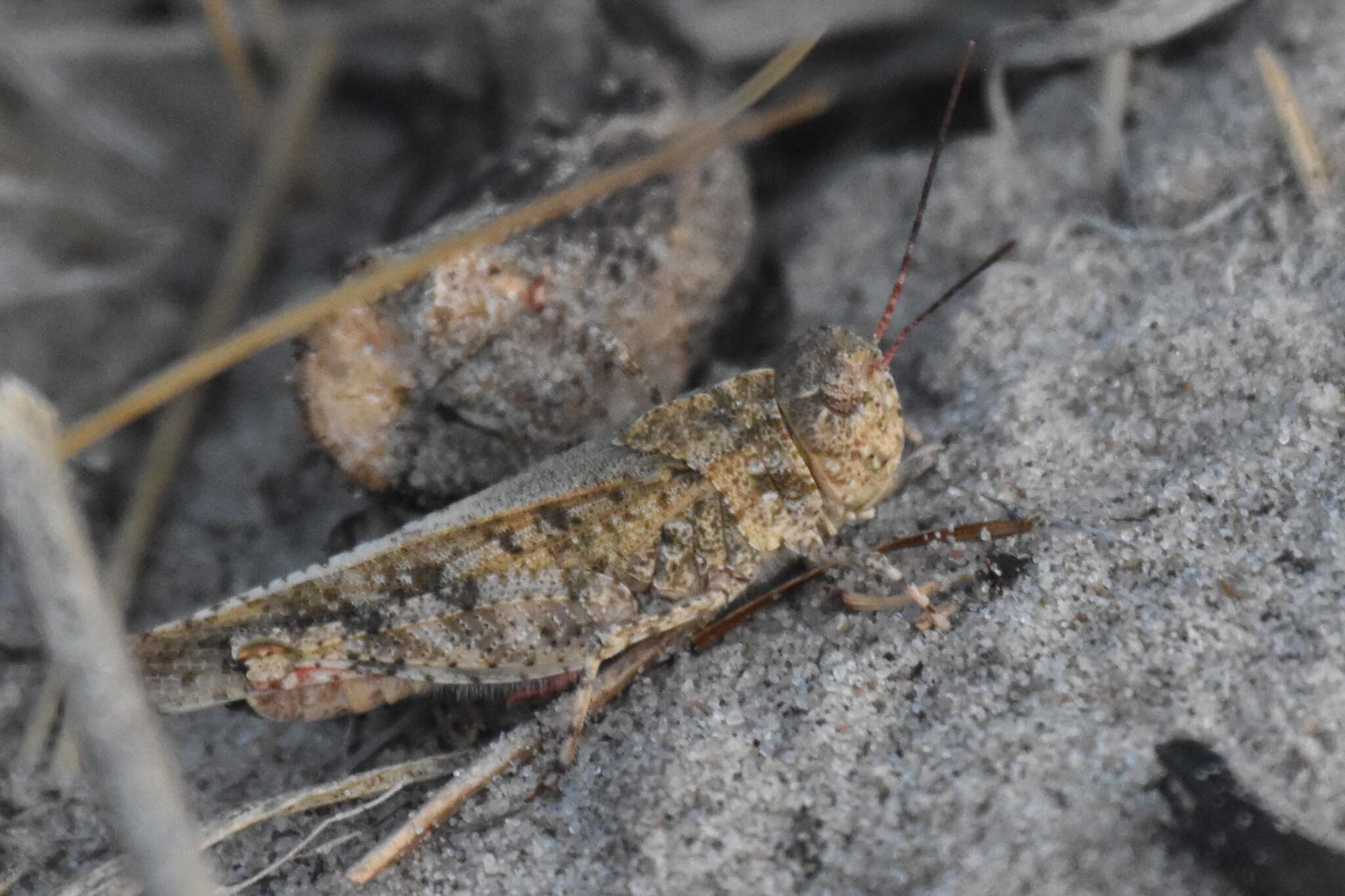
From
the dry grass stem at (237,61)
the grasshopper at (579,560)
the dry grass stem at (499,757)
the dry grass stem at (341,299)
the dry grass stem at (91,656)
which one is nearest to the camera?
the dry grass stem at (91,656)

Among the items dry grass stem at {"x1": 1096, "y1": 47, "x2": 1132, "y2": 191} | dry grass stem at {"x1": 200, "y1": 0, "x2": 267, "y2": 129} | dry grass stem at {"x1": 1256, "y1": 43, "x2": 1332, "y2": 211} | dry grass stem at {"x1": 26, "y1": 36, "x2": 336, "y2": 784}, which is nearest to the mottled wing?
dry grass stem at {"x1": 26, "y1": 36, "x2": 336, "y2": 784}

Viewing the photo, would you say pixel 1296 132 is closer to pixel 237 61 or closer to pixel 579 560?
pixel 579 560

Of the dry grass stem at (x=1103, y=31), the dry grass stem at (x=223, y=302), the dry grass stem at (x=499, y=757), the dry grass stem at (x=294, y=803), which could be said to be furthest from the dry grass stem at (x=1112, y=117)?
the dry grass stem at (x=223, y=302)

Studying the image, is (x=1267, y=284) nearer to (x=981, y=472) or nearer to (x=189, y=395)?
(x=981, y=472)

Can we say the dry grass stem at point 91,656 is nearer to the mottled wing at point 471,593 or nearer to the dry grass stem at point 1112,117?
the mottled wing at point 471,593

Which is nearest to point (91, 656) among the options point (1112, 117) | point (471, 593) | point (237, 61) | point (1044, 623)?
point (471, 593)

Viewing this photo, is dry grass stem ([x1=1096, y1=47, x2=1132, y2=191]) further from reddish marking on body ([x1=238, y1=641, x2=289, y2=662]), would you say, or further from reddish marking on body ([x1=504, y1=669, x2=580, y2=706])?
reddish marking on body ([x1=238, y1=641, x2=289, y2=662])
